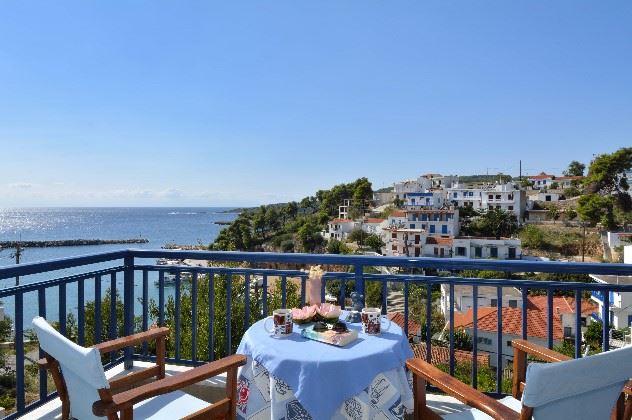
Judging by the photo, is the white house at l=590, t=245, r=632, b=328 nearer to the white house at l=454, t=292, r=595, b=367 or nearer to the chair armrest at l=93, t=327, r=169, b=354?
the white house at l=454, t=292, r=595, b=367

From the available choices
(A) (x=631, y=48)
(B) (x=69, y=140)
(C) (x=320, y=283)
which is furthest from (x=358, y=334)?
(A) (x=631, y=48)

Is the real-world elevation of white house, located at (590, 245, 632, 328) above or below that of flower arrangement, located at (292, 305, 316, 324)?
below

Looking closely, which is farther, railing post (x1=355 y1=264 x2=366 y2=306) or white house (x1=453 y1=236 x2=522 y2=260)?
white house (x1=453 y1=236 x2=522 y2=260)

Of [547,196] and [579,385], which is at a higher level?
[547,196]

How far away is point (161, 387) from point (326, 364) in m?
0.68

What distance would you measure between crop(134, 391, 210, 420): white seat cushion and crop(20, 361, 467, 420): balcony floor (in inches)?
20.9

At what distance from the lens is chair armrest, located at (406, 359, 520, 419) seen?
1441 mm

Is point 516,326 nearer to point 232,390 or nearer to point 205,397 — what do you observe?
point 205,397

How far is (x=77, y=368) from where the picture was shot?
5.00ft

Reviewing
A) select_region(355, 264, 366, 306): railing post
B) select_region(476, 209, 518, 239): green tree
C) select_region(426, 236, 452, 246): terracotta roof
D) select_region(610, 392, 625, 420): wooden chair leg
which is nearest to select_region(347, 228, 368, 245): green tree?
select_region(426, 236, 452, 246): terracotta roof

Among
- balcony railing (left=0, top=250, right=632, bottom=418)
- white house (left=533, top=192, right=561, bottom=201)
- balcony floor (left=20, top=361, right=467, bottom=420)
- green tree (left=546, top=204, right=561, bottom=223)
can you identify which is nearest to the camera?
balcony railing (left=0, top=250, right=632, bottom=418)

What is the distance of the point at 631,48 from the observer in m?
41.0

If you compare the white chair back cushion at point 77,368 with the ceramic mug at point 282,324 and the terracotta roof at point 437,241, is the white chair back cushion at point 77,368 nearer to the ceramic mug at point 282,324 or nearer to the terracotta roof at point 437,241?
the ceramic mug at point 282,324

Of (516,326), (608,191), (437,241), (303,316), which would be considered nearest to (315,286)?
(303,316)
